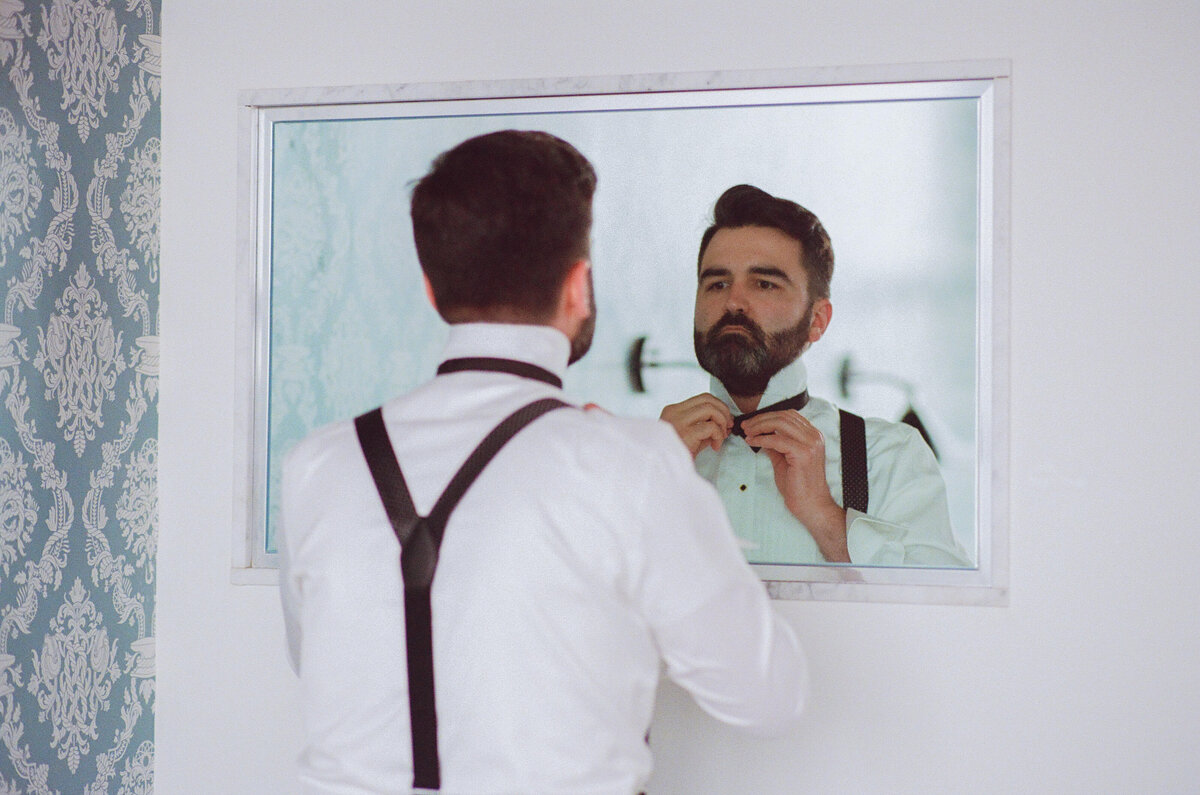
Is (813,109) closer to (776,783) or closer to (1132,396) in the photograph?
(1132,396)

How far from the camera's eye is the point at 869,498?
1.87 metres

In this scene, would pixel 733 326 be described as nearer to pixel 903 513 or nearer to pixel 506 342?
pixel 903 513

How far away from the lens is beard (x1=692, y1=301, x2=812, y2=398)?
6.24 feet

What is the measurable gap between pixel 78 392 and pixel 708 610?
1.47 m

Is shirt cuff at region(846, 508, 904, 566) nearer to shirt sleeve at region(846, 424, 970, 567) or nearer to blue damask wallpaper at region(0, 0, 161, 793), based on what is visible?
shirt sleeve at region(846, 424, 970, 567)

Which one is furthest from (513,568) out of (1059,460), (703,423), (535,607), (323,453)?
(1059,460)

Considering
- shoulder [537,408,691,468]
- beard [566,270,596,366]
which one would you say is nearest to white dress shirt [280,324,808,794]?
shoulder [537,408,691,468]

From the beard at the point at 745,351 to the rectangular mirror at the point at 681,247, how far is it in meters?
0.04

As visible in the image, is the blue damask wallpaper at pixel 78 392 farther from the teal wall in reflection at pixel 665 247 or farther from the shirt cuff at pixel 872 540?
the shirt cuff at pixel 872 540

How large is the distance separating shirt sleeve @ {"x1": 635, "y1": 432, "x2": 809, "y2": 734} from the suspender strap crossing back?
0.51ft

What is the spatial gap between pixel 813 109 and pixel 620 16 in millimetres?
438

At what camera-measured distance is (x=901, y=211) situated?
186 centimetres

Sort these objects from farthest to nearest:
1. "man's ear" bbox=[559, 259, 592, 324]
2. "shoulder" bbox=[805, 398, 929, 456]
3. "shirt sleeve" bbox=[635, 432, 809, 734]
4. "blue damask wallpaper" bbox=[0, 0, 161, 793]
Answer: "shoulder" bbox=[805, 398, 929, 456], "blue damask wallpaper" bbox=[0, 0, 161, 793], "man's ear" bbox=[559, 259, 592, 324], "shirt sleeve" bbox=[635, 432, 809, 734]

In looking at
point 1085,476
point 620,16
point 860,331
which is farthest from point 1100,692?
point 620,16
